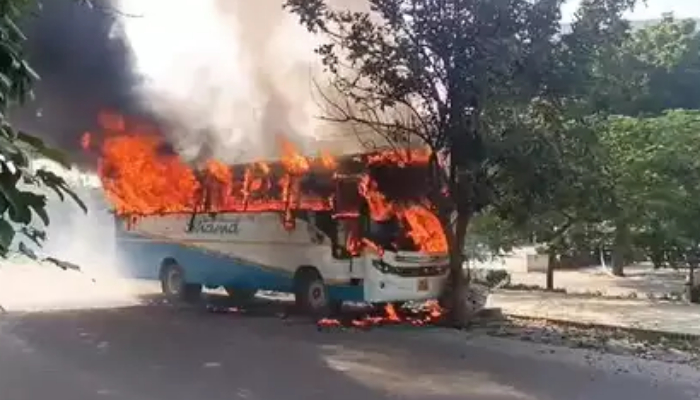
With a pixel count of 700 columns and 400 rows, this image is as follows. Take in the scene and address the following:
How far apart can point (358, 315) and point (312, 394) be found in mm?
5714

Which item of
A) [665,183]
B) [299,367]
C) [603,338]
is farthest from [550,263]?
[299,367]

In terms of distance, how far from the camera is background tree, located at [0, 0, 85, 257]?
5.95ft

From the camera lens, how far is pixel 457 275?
12008 mm

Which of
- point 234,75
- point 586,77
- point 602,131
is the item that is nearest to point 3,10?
point 586,77

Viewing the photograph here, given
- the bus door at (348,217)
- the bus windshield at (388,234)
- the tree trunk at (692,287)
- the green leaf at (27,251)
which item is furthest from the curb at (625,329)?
the green leaf at (27,251)

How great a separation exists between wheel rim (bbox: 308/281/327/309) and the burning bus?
0.01m

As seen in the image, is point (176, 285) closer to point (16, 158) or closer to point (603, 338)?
point (603, 338)

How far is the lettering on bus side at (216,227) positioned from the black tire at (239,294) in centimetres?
99

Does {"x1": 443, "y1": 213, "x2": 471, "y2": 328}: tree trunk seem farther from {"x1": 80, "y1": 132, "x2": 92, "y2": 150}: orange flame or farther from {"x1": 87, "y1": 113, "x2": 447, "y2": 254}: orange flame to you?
{"x1": 80, "y1": 132, "x2": 92, "y2": 150}: orange flame

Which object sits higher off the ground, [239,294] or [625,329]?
[239,294]

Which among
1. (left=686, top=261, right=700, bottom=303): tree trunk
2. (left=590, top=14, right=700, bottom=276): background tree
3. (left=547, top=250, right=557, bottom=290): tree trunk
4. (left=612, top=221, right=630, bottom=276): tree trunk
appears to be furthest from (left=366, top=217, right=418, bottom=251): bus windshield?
(left=686, top=261, right=700, bottom=303): tree trunk

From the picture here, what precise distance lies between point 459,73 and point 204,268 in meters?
6.33

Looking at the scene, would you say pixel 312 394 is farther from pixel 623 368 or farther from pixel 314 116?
pixel 314 116

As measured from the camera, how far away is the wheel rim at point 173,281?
50.4 feet
